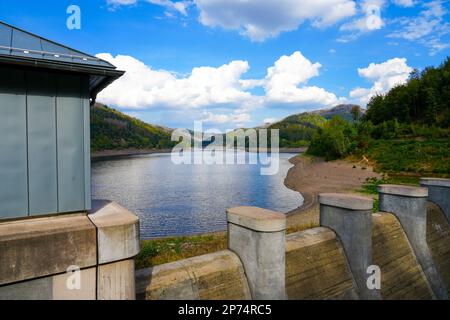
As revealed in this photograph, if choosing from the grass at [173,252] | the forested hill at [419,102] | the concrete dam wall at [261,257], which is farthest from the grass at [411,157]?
the grass at [173,252]

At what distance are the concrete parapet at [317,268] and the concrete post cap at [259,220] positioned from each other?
6.45 feet

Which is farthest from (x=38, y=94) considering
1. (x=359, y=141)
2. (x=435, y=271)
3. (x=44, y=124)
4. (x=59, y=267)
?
(x=359, y=141)

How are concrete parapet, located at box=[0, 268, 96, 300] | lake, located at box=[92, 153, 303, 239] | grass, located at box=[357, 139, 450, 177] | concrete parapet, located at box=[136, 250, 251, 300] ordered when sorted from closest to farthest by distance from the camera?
concrete parapet, located at box=[0, 268, 96, 300] → concrete parapet, located at box=[136, 250, 251, 300] → lake, located at box=[92, 153, 303, 239] → grass, located at box=[357, 139, 450, 177]

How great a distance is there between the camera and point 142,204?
3494 centimetres

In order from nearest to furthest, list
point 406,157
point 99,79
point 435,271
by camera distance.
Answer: point 99,79, point 435,271, point 406,157

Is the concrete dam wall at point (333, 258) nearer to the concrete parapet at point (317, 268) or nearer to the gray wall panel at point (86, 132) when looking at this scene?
the concrete parapet at point (317, 268)

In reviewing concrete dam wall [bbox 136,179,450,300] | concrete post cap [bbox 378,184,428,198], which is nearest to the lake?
concrete post cap [bbox 378,184,428,198]

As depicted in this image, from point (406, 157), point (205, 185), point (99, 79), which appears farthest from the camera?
point (406, 157)

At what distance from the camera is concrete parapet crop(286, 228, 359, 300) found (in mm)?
7891

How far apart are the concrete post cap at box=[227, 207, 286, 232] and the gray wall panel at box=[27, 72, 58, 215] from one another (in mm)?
3741

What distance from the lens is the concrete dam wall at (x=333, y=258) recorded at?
6398mm

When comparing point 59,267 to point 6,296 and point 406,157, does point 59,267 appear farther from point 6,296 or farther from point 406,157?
point 406,157
